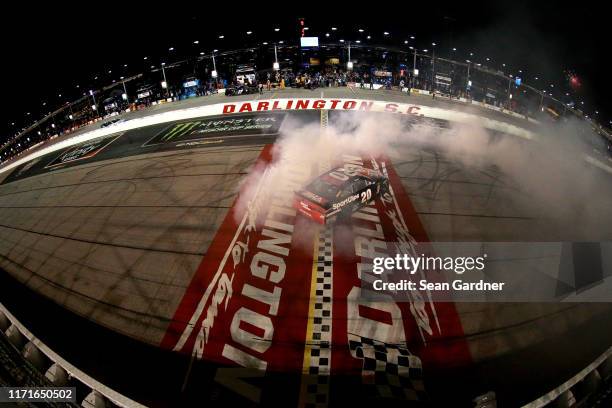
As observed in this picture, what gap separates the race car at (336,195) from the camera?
10938mm

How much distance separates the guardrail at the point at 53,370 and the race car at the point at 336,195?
6.63 meters

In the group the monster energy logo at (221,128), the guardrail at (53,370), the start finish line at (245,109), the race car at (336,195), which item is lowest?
the guardrail at (53,370)

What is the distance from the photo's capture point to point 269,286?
29.9 feet

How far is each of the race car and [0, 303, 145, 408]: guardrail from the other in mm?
6629

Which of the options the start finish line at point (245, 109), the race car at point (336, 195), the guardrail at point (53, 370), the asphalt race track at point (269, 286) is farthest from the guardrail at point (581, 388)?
the start finish line at point (245, 109)

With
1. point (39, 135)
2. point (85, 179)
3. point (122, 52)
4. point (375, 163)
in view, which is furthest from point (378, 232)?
point (122, 52)

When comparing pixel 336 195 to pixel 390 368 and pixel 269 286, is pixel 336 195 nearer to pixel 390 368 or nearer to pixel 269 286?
pixel 269 286

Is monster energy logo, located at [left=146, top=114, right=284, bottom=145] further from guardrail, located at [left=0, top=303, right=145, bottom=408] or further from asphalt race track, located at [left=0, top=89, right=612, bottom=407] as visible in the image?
guardrail, located at [left=0, top=303, right=145, bottom=408]

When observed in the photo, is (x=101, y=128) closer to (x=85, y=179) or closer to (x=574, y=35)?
(x=85, y=179)

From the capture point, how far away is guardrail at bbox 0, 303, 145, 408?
Result: 233 inches

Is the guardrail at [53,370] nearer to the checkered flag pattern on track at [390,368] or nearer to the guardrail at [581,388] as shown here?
the checkered flag pattern on track at [390,368]

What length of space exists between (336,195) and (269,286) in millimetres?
3544

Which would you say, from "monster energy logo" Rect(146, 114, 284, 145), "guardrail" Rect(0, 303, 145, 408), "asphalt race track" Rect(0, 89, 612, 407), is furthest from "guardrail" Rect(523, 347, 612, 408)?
"monster energy logo" Rect(146, 114, 284, 145)

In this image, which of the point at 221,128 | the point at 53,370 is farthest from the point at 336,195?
the point at 221,128
